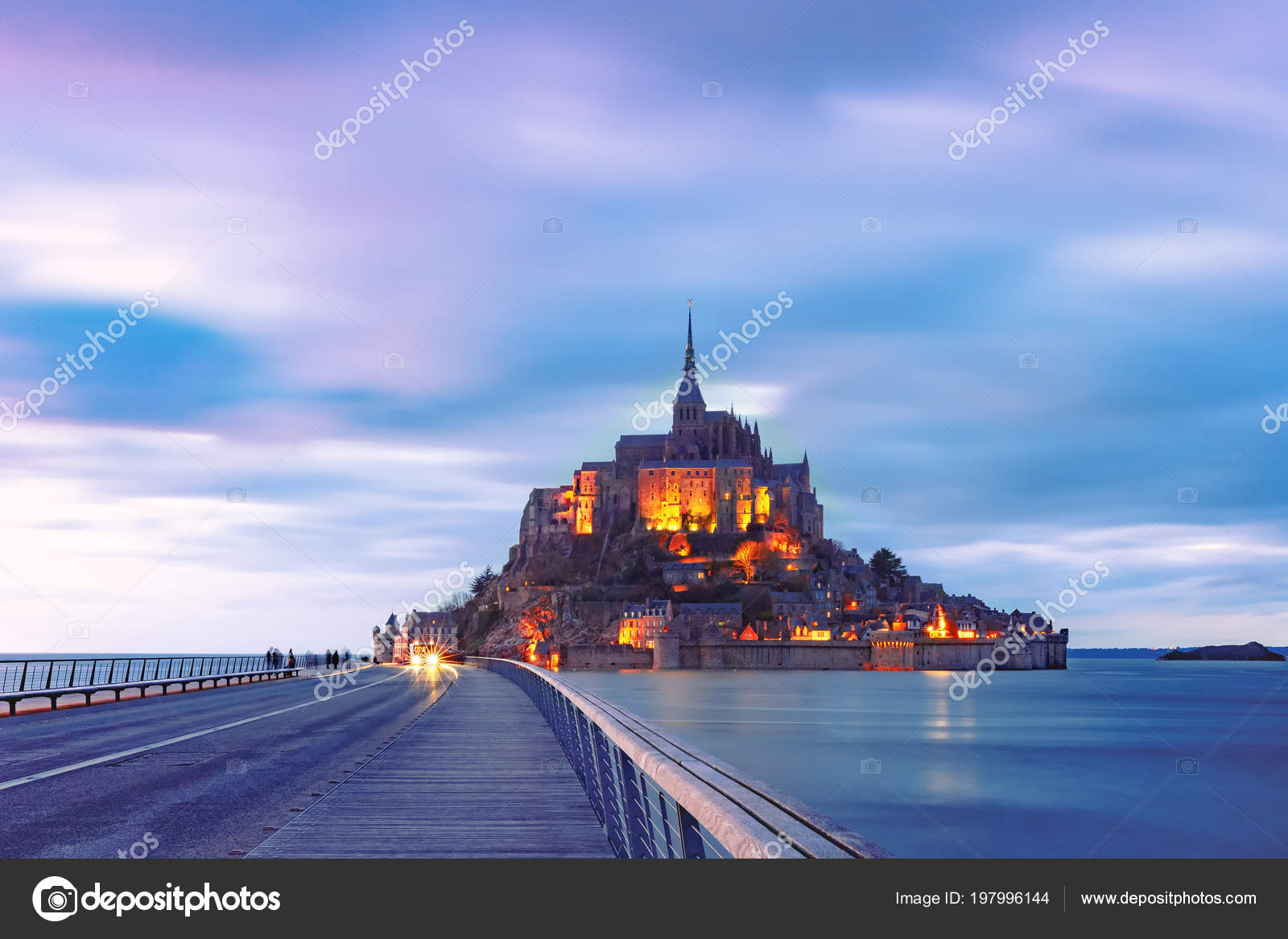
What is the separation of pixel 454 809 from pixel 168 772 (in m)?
5.09

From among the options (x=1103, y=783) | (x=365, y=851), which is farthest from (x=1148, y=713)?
(x=365, y=851)

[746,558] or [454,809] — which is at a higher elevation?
[746,558]

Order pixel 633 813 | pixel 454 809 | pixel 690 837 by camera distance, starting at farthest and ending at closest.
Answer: pixel 454 809 < pixel 633 813 < pixel 690 837

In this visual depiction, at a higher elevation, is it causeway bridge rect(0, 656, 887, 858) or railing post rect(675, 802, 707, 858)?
railing post rect(675, 802, 707, 858)

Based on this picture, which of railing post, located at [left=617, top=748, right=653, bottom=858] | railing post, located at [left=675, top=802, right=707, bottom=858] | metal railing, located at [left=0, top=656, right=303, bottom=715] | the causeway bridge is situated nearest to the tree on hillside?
metal railing, located at [left=0, top=656, right=303, bottom=715]

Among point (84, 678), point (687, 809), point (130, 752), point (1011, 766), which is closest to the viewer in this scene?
point (687, 809)

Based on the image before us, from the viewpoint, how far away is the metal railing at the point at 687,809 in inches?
173

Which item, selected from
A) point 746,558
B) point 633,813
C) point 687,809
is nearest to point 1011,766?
point 633,813

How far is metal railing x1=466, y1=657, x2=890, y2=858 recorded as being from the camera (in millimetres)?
4387

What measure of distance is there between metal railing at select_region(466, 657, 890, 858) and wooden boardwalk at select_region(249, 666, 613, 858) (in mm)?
614
